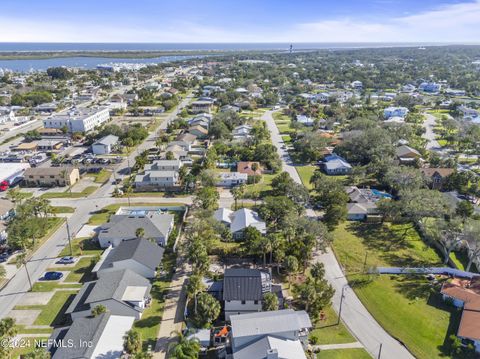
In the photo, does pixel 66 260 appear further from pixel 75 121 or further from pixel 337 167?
pixel 75 121

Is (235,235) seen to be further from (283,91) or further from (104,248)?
(283,91)

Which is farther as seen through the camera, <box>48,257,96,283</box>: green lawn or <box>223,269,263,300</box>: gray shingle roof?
<box>48,257,96,283</box>: green lawn

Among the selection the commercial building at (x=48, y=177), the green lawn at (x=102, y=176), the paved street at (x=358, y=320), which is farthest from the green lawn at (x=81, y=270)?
the green lawn at (x=102, y=176)

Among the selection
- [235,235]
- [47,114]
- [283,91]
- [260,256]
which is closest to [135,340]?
[260,256]

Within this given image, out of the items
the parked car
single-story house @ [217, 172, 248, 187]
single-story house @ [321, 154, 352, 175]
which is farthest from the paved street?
the parked car

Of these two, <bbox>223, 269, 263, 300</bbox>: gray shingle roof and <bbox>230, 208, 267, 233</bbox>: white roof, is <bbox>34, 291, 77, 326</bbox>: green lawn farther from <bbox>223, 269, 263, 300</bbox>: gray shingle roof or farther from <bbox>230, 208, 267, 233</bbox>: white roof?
<bbox>230, 208, 267, 233</bbox>: white roof

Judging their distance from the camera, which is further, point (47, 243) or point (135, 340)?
point (47, 243)
